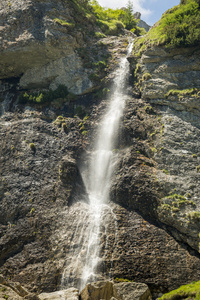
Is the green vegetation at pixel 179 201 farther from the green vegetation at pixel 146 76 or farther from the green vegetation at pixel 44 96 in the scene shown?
the green vegetation at pixel 44 96

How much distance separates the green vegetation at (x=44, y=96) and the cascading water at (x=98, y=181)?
539 centimetres

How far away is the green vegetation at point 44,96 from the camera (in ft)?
86.0

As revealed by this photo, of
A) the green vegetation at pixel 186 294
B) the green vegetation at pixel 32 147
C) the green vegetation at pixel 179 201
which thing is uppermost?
the green vegetation at pixel 32 147

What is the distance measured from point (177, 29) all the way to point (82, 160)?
617 inches

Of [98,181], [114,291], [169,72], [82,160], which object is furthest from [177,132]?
[114,291]

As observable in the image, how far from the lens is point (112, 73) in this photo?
28.4 meters

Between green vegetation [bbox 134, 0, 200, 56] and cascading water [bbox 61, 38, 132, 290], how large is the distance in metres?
3.79

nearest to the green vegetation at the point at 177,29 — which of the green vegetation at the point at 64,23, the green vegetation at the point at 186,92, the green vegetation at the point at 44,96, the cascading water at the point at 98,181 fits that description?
the cascading water at the point at 98,181

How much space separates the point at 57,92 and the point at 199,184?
1716 cm

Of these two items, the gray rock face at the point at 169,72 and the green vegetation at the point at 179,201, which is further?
the gray rock face at the point at 169,72

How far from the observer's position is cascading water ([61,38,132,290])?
50.3 ft

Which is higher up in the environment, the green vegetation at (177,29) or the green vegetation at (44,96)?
the green vegetation at (177,29)

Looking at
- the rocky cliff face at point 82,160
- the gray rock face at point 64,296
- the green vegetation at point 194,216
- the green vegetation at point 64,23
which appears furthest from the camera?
the green vegetation at point 64,23

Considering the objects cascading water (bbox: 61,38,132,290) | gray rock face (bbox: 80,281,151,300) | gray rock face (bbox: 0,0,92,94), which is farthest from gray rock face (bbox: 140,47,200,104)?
gray rock face (bbox: 80,281,151,300)
